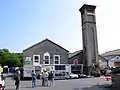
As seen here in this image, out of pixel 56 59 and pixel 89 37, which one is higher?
pixel 89 37

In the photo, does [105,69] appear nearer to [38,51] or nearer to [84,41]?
[84,41]

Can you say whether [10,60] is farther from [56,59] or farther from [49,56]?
[56,59]

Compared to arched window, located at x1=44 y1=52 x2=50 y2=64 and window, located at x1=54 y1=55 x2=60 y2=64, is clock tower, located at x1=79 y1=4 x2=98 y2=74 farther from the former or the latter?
arched window, located at x1=44 y1=52 x2=50 y2=64

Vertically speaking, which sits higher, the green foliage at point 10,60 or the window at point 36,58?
the green foliage at point 10,60

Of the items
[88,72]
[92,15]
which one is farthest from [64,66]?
[92,15]

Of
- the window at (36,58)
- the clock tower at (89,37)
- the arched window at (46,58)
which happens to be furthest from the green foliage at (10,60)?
the clock tower at (89,37)

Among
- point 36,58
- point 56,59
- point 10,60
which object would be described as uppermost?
point 10,60

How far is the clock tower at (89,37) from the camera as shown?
48125 mm

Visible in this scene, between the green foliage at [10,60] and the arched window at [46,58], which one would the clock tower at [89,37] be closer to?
the arched window at [46,58]

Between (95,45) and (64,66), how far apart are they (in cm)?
958

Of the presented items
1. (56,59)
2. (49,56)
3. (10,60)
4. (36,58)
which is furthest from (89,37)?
(10,60)

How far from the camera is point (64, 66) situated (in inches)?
1716

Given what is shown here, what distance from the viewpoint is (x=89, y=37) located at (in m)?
48.9

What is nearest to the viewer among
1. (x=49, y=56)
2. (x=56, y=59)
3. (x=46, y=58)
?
(x=46, y=58)
